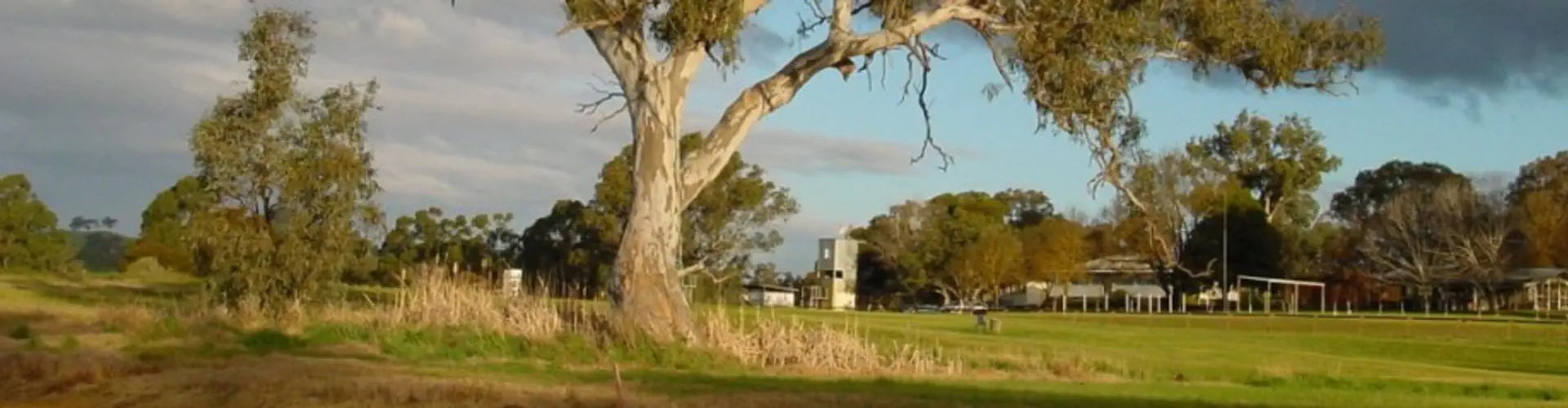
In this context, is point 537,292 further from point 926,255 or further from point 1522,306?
point 1522,306

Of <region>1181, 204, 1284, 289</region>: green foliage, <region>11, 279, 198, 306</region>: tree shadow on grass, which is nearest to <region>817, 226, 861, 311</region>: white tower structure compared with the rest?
<region>1181, 204, 1284, 289</region>: green foliage

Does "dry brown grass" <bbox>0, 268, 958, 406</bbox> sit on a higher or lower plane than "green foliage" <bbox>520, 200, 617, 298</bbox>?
lower

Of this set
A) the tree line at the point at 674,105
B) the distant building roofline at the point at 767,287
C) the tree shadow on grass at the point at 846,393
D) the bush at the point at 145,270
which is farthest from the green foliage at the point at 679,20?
Answer: the distant building roofline at the point at 767,287

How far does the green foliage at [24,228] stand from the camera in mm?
77750

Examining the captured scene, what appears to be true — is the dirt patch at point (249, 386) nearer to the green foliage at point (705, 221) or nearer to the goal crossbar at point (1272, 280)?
the green foliage at point (705, 221)

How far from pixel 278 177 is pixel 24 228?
54338 mm

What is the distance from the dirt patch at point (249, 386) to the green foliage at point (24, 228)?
61.1 metres

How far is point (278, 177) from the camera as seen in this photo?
31.1 metres

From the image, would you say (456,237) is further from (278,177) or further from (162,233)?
(278,177)

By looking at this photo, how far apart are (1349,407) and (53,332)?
59.8 feet

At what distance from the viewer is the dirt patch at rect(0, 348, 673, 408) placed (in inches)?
621

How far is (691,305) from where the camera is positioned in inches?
1130

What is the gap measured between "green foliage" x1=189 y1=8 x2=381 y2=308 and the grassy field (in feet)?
3.68

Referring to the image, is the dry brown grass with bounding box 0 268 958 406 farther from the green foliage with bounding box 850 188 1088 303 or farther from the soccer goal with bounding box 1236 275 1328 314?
the green foliage with bounding box 850 188 1088 303
